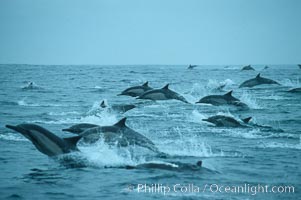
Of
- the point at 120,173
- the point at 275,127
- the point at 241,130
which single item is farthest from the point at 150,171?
the point at 275,127

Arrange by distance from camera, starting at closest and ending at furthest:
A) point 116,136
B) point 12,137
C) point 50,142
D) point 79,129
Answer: point 50,142 < point 116,136 < point 12,137 < point 79,129

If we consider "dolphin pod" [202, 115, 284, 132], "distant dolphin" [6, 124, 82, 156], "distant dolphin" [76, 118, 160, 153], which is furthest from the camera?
"dolphin pod" [202, 115, 284, 132]

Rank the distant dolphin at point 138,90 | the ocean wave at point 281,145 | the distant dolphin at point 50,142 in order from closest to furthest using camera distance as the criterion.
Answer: the distant dolphin at point 50,142, the ocean wave at point 281,145, the distant dolphin at point 138,90

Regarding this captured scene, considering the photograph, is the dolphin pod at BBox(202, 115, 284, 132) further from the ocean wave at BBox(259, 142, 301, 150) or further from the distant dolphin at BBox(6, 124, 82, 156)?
the distant dolphin at BBox(6, 124, 82, 156)

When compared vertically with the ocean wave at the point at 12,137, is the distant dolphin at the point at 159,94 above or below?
above

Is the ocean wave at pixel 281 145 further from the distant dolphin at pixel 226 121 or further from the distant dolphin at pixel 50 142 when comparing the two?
the distant dolphin at pixel 50 142

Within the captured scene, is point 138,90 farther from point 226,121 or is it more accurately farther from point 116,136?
point 116,136

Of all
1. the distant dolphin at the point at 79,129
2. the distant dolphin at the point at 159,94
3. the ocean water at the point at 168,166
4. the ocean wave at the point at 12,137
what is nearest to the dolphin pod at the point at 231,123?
the ocean water at the point at 168,166

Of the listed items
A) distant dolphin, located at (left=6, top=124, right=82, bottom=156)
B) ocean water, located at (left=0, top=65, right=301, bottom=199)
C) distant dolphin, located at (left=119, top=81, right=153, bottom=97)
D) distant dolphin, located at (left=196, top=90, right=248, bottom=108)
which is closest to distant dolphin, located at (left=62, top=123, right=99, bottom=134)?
ocean water, located at (left=0, top=65, right=301, bottom=199)

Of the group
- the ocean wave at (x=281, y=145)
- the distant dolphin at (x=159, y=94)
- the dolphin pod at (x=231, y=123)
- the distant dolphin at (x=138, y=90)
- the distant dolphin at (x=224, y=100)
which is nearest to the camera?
the ocean wave at (x=281, y=145)

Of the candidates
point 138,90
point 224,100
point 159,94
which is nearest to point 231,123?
point 224,100

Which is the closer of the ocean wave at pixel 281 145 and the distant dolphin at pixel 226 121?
the ocean wave at pixel 281 145

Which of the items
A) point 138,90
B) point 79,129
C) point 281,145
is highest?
point 138,90

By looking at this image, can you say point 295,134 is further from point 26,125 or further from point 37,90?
point 37,90
